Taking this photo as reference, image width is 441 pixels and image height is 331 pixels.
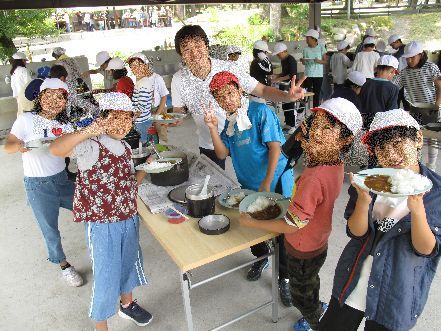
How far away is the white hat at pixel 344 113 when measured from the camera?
5.01 ft

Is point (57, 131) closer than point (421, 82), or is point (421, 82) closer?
point (57, 131)

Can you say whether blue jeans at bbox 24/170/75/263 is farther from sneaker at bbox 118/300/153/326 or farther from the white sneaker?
sneaker at bbox 118/300/153/326

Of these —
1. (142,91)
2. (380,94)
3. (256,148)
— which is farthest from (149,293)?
(380,94)

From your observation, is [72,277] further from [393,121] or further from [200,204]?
[393,121]

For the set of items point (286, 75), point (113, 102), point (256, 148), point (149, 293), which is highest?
point (113, 102)

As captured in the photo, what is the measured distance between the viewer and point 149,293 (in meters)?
2.89

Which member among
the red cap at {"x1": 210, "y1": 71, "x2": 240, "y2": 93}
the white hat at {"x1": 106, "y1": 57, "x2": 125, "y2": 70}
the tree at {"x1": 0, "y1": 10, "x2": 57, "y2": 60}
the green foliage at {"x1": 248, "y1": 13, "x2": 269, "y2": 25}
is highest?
the green foliage at {"x1": 248, "y1": 13, "x2": 269, "y2": 25}

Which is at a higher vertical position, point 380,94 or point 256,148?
point 380,94

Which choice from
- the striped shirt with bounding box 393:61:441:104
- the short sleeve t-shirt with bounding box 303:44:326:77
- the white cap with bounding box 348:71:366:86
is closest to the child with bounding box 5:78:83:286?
the white cap with bounding box 348:71:366:86

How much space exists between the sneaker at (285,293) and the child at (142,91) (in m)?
2.24

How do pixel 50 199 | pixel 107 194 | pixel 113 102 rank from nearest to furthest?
1. pixel 113 102
2. pixel 107 194
3. pixel 50 199

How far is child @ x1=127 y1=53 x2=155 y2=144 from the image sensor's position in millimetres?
4121

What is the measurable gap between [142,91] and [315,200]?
3.08m

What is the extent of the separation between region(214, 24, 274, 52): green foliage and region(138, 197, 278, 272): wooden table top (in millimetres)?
15112
